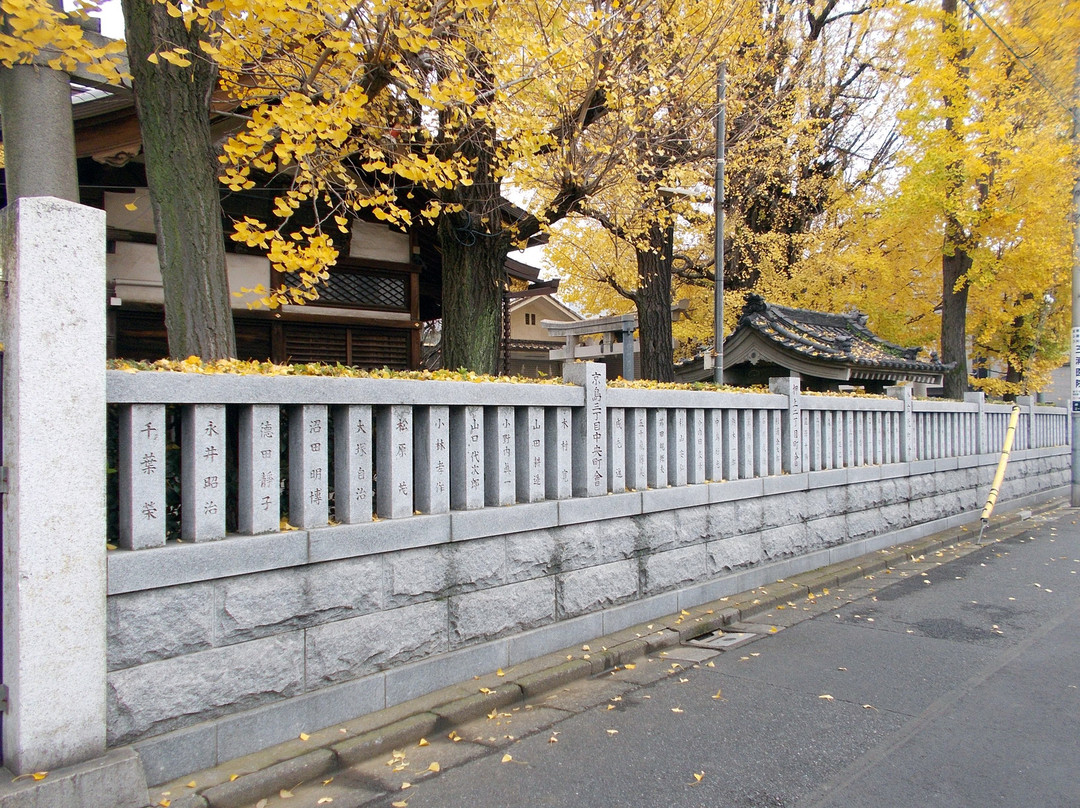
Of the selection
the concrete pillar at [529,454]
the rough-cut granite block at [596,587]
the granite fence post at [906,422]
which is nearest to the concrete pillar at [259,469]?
the concrete pillar at [529,454]

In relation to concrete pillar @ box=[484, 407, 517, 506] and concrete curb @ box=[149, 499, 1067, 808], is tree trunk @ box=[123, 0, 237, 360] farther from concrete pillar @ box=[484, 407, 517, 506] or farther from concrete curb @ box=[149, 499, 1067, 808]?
concrete curb @ box=[149, 499, 1067, 808]

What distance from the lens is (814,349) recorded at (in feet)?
41.8

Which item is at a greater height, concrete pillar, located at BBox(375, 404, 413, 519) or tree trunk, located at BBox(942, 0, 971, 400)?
tree trunk, located at BBox(942, 0, 971, 400)

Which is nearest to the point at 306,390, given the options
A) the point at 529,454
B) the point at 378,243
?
the point at 529,454

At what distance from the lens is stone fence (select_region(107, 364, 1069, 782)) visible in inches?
159

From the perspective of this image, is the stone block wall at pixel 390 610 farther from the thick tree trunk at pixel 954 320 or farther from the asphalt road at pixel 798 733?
the thick tree trunk at pixel 954 320

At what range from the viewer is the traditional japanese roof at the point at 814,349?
41.0ft

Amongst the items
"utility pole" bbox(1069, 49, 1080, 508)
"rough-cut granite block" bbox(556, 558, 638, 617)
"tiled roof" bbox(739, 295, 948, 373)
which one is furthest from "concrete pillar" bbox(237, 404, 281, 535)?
"utility pole" bbox(1069, 49, 1080, 508)

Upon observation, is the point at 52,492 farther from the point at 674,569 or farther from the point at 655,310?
the point at 655,310

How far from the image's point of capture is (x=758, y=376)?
1388 cm

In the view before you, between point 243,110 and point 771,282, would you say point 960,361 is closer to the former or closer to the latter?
point 771,282

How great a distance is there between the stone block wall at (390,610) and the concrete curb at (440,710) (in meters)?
0.10

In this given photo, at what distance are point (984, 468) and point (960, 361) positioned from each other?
396 centimetres

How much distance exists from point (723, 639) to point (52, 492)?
18.1ft
